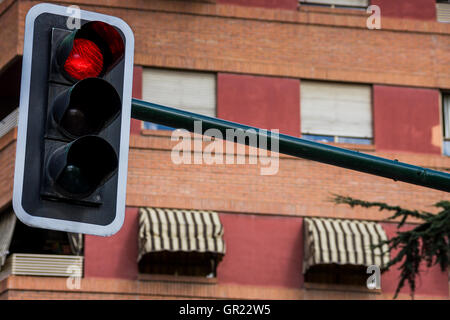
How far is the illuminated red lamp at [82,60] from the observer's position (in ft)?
14.0

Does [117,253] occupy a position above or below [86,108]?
above

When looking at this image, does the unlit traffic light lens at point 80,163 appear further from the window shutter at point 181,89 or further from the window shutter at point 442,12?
the window shutter at point 442,12

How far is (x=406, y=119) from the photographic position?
21.6 metres

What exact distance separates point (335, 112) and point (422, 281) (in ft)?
12.4

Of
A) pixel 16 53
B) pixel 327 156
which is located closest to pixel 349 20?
pixel 16 53

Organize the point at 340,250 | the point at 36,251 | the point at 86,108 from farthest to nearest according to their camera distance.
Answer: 1. the point at 36,251
2. the point at 340,250
3. the point at 86,108

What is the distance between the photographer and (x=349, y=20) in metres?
21.7

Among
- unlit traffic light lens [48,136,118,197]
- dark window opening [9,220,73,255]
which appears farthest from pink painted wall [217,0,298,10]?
unlit traffic light lens [48,136,118,197]

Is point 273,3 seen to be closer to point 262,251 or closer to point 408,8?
point 408,8

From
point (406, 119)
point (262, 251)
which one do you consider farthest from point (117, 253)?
point (406, 119)

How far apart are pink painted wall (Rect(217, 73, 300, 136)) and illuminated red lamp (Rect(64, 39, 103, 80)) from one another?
16507 mm
